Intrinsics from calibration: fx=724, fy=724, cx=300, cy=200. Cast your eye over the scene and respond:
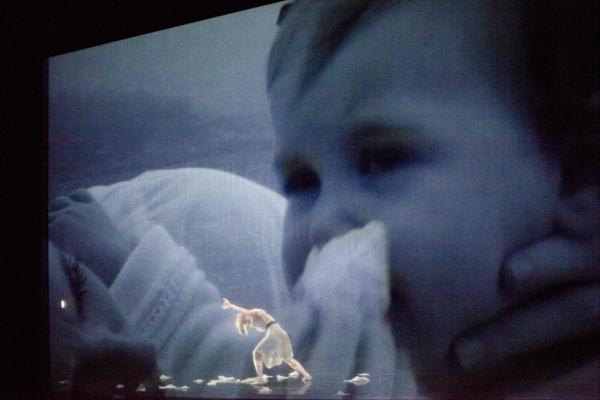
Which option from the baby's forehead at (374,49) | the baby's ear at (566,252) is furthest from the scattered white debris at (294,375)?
the baby's forehead at (374,49)

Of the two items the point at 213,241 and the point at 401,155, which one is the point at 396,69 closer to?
the point at 401,155

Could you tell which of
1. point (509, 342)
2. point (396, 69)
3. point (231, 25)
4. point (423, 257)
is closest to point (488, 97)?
point (396, 69)

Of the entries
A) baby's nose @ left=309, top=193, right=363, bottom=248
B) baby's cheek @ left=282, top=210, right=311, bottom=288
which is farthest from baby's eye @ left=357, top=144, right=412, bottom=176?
baby's cheek @ left=282, top=210, right=311, bottom=288

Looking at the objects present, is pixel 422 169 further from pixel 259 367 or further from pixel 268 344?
pixel 259 367

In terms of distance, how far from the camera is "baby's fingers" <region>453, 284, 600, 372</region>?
368 centimetres

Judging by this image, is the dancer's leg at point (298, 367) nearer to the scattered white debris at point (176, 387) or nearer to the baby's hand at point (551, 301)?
the scattered white debris at point (176, 387)

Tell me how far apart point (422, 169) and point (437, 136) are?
20 centimetres

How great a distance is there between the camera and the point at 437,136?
4.05m

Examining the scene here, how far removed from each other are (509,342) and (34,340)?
→ 3.41 meters

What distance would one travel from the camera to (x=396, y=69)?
422 cm

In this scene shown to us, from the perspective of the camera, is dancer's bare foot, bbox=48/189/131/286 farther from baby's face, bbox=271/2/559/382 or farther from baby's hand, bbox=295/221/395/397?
baby's hand, bbox=295/221/395/397

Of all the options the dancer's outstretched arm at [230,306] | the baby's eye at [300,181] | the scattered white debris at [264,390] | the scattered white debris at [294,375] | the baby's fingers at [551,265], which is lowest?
the scattered white debris at [264,390]

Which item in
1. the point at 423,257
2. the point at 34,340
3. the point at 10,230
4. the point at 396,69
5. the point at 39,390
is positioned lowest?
the point at 39,390

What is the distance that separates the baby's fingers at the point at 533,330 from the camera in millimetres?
3678
